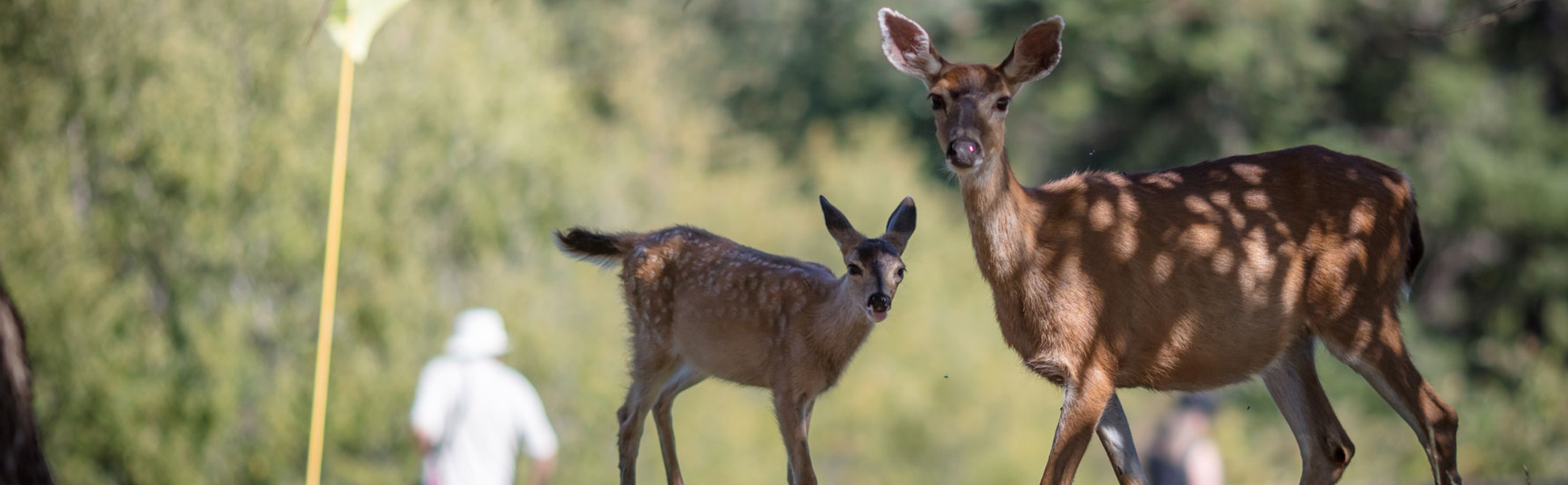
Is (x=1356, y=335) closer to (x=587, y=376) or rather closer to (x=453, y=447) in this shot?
(x=453, y=447)

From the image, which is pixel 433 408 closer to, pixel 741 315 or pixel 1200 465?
pixel 741 315

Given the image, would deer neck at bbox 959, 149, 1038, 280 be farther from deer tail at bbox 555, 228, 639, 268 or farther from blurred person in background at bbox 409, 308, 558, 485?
blurred person in background at bbox 409, 308, 558, 485

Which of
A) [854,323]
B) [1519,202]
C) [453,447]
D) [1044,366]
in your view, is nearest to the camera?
[1044,366]

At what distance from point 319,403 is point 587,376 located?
46.2 ft

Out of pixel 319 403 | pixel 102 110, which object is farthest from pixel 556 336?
pixel 319 403

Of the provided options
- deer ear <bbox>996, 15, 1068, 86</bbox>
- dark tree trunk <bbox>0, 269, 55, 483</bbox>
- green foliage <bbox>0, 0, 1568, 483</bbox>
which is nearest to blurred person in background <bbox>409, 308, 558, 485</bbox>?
dark tree trunk <bbox>0, 269, 55, 483</bbox>

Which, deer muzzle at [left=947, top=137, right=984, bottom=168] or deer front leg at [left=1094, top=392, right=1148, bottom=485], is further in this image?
deer front leg at [left=1094, top=392, right=1148, bottom=485]

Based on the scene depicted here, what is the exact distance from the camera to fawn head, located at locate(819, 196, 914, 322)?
6022mm

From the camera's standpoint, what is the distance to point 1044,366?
543cm

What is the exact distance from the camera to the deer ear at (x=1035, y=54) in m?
5.47

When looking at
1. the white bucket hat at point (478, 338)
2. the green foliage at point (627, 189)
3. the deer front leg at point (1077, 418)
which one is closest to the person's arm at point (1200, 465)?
the white bucket hat at point (478, 338)

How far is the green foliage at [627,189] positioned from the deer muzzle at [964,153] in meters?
12.3

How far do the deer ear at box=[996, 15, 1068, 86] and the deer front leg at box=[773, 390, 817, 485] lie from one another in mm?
1582

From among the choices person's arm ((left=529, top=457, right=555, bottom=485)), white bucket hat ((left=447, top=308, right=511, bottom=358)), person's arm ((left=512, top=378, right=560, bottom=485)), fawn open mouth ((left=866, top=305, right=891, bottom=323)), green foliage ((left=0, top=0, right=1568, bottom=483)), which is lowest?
green foliage ((left=0, top=0, right=1568, bottom=483))
